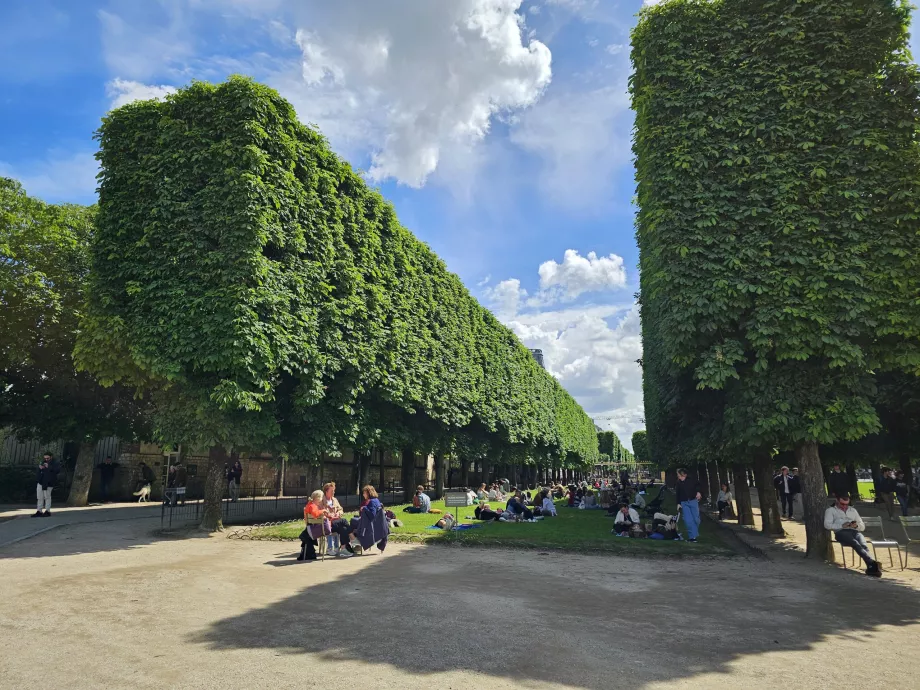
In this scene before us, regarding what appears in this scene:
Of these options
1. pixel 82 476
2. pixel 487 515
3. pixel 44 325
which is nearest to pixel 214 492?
pixel 487 515

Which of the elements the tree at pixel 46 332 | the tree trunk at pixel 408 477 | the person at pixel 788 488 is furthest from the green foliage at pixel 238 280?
the person at pixel 788 488

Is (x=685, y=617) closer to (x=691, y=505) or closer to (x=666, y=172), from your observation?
(x=691, y=505)

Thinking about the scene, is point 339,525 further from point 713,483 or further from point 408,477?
point 713,483

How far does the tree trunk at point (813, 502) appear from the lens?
13.4 metres

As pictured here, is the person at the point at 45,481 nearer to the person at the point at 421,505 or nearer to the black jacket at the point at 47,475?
the black jacket at the point at 47,475

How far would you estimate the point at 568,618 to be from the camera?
796 centimetres

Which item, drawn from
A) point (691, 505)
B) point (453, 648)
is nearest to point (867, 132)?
point (691, 505)

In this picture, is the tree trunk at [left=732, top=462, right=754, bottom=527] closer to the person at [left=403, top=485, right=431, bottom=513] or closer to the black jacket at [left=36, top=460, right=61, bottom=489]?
the person at [left=403, top=485, right=431, bottom=513]

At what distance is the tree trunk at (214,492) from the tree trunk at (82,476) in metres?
11.3

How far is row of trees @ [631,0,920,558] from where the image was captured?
12.7 meters

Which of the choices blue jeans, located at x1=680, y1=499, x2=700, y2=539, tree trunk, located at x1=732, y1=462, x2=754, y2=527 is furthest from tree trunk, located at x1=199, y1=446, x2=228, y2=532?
tree trunk, located at x1=732, y1=462, x2=754, y2=527

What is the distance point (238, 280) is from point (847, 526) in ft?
54.6

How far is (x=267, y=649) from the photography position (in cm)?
649

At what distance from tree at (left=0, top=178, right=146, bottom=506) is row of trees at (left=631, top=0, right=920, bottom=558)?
2245 cm
